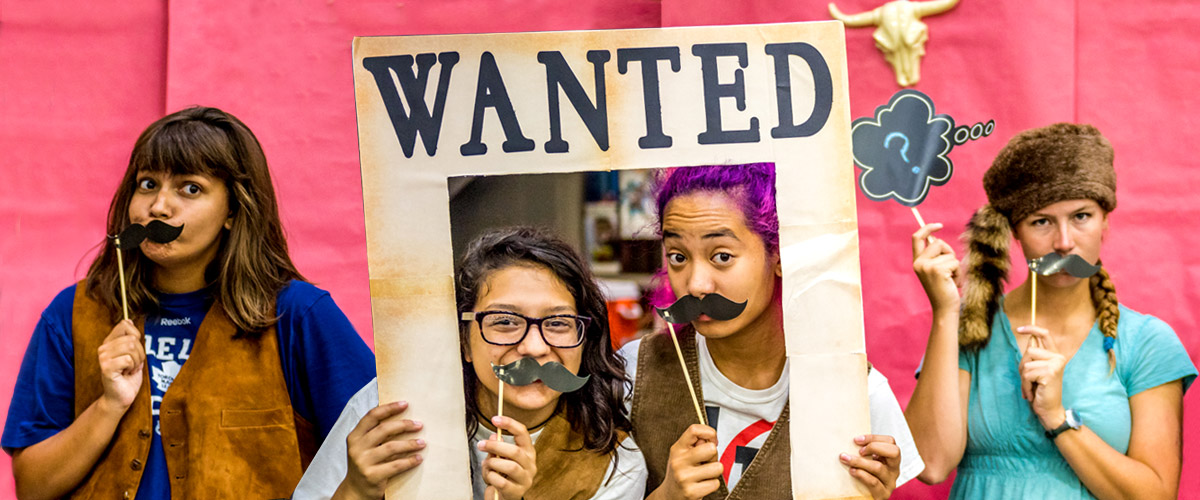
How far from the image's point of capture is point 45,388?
181 centimetres

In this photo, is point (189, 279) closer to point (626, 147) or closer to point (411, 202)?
point (411, 202)

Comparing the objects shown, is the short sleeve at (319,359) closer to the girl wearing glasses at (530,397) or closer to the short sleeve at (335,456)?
the short sleeve at (335,456)

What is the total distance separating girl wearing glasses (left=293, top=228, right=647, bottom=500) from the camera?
1432mm

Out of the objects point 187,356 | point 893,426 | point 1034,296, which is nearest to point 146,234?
point 187,356

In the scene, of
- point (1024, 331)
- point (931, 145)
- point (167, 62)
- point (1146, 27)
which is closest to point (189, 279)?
point (167, 62)

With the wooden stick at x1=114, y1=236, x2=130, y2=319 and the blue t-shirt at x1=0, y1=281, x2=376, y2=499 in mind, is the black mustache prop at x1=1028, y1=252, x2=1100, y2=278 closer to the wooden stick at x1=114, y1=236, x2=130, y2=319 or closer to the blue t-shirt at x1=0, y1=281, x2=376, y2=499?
the blue t-shirt at x1=0, y1=281, x2=376, y2=499

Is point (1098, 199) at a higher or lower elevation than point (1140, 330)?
higher

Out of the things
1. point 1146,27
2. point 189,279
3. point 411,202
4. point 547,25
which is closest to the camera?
point 411,202

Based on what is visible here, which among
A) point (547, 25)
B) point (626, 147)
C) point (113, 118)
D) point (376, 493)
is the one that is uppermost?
point (547, 25)

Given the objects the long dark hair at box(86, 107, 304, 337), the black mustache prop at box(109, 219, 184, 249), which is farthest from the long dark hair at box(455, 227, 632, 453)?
the black mustache prop at box(109, 219, 184, 249)

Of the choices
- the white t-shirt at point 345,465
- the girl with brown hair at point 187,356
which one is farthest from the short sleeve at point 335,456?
the girl with brown hair at point 187,356

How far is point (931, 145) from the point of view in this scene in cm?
185

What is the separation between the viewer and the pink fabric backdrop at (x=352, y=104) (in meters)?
2.36

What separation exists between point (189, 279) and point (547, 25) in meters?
1.10
